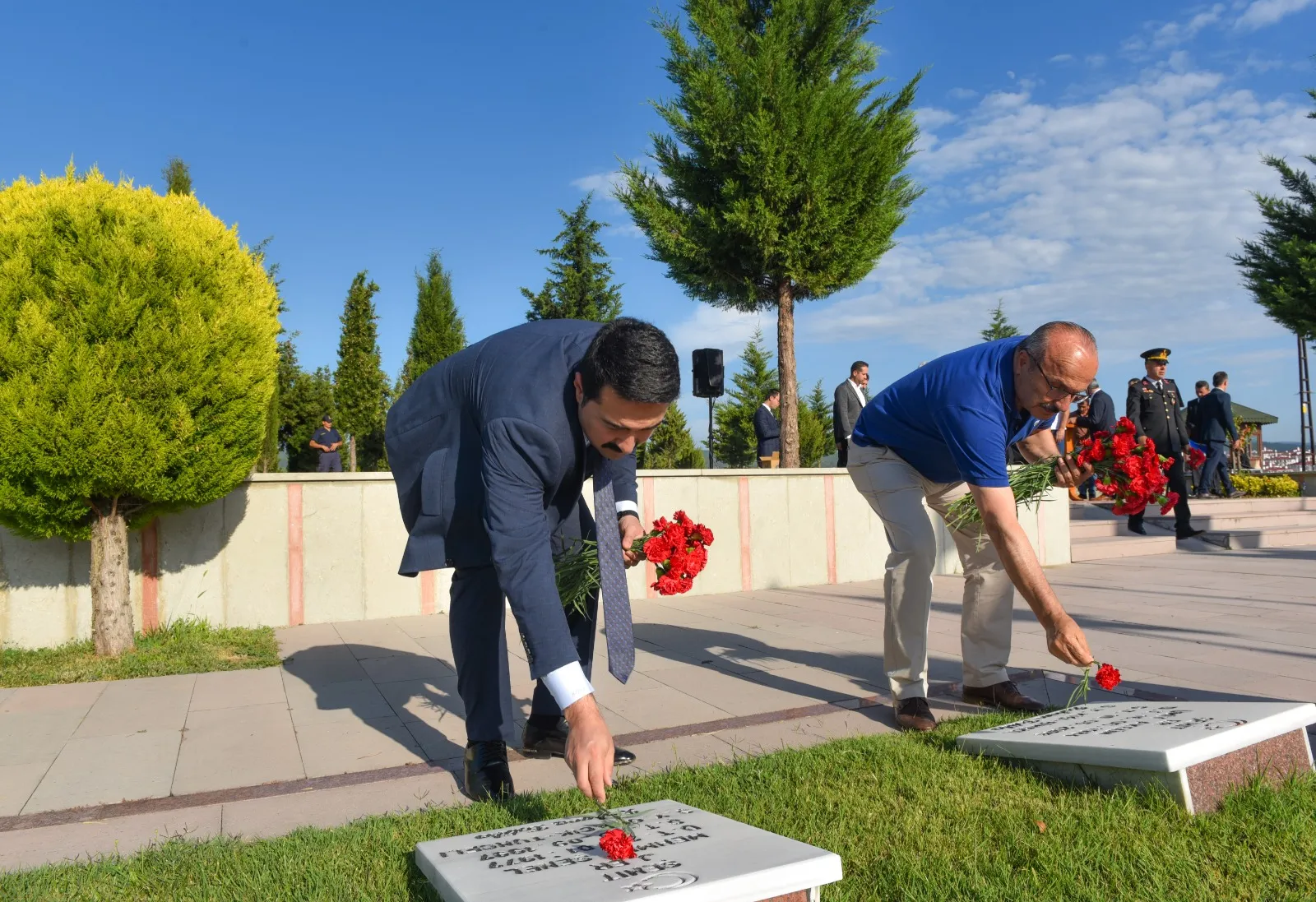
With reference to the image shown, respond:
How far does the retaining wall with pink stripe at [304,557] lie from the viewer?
6.29m

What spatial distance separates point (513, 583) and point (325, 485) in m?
5.47

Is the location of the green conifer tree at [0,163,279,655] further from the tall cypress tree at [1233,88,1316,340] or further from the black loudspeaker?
the tall cypress tree at [1233,88,1316,340]

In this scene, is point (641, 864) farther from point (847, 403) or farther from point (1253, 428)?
point (1253, 428)

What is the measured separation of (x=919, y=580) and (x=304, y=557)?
16.8 feet

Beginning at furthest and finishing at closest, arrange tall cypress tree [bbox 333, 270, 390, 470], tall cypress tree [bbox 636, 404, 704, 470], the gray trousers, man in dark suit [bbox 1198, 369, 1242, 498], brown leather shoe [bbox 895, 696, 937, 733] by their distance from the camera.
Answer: tall cypress tree [bbox 636, 404, 704, 470] < tall cypress tree [bbox 333, 270, 390, 470] < man in dark suit [bbox 1198, 369, 1242, 498] < the gray trousers < brown leather shoe [bbox 895, 696, 937, 733]

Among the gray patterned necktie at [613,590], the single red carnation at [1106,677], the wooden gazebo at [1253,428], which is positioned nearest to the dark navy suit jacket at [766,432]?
the single red carnation at [1106,677]

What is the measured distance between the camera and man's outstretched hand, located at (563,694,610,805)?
2.01 meters

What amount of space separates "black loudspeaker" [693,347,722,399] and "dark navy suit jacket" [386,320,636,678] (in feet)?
33.6

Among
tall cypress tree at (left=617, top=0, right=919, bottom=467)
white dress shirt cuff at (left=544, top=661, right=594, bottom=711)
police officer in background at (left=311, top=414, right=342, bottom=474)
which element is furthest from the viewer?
police officer in background at (left=311, top=414, right=342, bottom=474)

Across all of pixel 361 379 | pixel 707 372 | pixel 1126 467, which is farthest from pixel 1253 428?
pixel 1126 467

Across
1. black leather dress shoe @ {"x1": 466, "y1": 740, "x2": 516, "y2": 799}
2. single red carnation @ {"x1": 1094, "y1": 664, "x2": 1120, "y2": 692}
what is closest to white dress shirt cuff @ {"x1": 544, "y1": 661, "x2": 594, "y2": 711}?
black leather dress shoe @ {"x1": 466, "y1": 740, "x2": 516, "y2": 799}

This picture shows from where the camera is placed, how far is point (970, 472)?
328 centimetres

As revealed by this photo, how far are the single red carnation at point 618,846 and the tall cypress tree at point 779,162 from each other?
44.7 feet

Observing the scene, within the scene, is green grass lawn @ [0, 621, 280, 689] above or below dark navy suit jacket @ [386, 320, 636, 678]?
below
